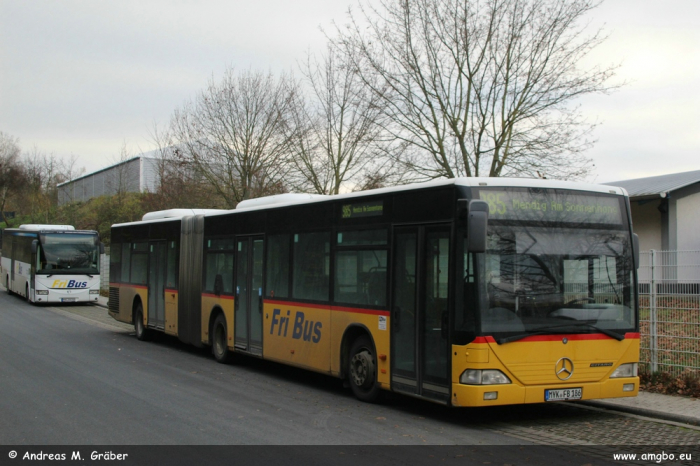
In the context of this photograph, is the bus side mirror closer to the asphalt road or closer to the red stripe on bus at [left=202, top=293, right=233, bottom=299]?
the asphalt road

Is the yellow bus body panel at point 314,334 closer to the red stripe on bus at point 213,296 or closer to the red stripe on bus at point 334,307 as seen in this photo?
the red stripe on bus at point 334,307

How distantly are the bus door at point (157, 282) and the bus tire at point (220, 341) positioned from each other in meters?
3.09

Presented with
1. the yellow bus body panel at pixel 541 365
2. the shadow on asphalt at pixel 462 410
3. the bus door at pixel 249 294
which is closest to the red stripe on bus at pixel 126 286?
the bus door at pixel 249 294

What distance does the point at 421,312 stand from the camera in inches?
356

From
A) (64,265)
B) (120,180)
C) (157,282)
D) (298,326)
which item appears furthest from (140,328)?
(120,180)

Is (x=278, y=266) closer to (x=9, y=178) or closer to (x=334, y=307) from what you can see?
(x=334, y=307)

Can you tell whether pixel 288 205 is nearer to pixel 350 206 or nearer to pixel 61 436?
pixel 350 206

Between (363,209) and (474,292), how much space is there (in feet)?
9.03

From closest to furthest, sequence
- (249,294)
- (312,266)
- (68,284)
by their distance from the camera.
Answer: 1. (312,266)
2. (249,294)
3. (68,284)

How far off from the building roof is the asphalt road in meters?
15.9

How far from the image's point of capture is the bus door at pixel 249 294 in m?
13.4
